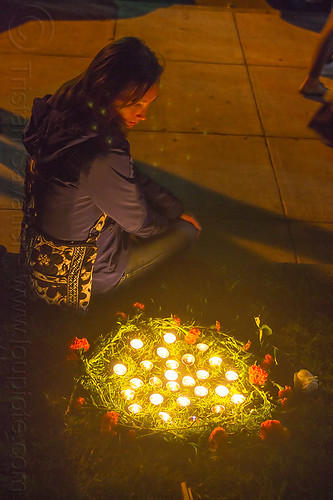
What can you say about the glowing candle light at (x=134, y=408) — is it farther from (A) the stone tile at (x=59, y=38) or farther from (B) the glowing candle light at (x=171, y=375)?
(A) the stone tile at (x=59, y=38)

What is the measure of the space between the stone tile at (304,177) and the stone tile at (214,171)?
113 millimetres

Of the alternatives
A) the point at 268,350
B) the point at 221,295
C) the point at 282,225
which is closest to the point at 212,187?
the point at 282,225

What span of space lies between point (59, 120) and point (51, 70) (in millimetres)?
3519

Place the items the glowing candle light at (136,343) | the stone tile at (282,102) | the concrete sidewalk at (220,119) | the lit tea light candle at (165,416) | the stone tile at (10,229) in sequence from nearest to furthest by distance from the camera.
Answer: the lit tea light candle at (165,416) → the glowing candle light at (136,343) → the stone tile at (10,229) → the concrete sidewalk at (220,119) → the stone tile at (282,102)

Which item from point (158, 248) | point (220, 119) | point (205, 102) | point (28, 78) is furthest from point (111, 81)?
Result: point (28, 78)

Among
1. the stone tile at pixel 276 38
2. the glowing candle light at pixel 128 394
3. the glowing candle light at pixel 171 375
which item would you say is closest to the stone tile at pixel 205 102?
the stone tile at pixel 276 38

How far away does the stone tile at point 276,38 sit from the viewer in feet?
20.4

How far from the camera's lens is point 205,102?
542 cm

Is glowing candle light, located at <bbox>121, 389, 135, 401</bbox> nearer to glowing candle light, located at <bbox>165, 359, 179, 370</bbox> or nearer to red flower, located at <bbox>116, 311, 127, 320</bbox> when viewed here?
glowing candle light, located at <bbox>165, 359, 179, 370</bbox>

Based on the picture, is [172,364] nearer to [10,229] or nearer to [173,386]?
[173,386]

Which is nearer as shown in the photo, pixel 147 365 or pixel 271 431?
pixel 271 431

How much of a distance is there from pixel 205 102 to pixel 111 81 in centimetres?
328

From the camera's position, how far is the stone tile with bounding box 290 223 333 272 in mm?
4035

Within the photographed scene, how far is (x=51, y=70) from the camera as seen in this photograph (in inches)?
219
